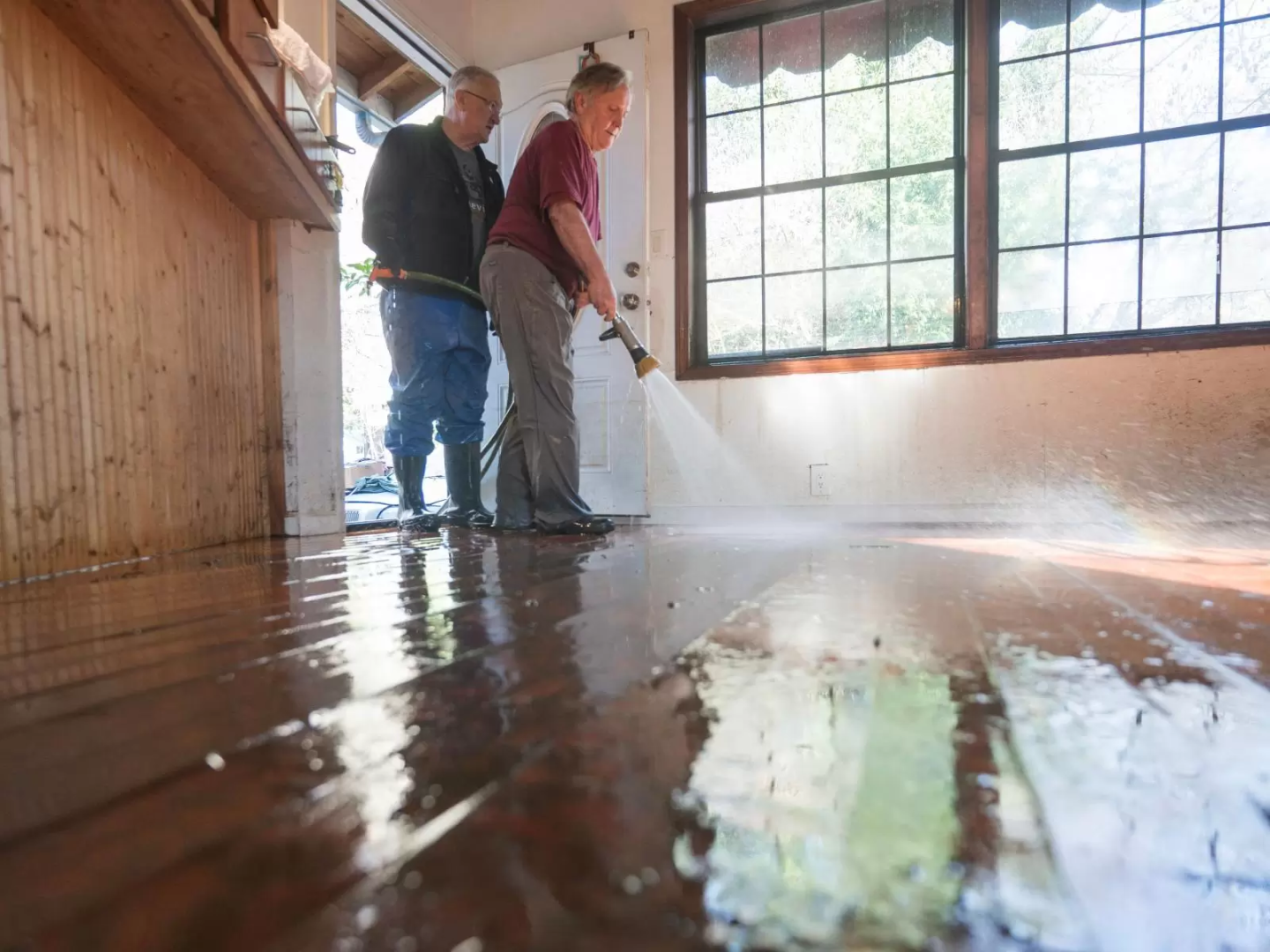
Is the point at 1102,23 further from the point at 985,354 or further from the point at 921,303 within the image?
the point at 985,354

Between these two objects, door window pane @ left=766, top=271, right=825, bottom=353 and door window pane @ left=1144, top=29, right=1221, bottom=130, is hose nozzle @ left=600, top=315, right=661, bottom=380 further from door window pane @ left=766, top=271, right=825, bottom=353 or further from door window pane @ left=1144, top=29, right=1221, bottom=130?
door window pane @ left=1144, top=29, right=1221, bottom=130

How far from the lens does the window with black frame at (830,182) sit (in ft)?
9.54

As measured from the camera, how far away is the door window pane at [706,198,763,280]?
3176 millimetres

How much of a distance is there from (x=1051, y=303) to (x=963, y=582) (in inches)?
89.9

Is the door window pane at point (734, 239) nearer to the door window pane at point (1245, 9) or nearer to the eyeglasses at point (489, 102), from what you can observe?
the eyeglasses at point (489, 102)

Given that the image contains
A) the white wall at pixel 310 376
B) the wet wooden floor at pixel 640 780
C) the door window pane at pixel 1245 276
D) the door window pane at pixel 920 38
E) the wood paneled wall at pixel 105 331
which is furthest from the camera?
the door window pane at pixel 920 38

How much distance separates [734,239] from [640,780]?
10.4ft

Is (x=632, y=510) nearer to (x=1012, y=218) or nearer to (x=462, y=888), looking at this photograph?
(x=1012, y=218)

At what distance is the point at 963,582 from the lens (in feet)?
3.48

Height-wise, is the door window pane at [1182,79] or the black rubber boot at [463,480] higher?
the door window pane at [1182,79]

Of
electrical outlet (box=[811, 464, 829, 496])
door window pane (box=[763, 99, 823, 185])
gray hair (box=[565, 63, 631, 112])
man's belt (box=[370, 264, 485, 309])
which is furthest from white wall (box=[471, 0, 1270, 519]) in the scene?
gray hair (box=[565, 63, 631, 112])

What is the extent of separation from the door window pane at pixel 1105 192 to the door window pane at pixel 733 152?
1.33 m

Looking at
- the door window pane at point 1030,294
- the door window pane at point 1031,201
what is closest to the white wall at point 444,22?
the door window pane at point 1031,201

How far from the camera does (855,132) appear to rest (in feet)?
9.89
